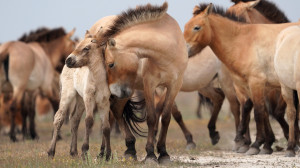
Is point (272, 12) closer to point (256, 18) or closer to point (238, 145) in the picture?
point (256, 18)

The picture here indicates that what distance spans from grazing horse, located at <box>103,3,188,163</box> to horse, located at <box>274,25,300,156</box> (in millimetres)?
1639

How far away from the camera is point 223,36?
981 cm

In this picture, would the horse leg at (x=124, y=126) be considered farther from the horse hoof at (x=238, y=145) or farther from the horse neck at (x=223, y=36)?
the horse hoof at (x=238, y=145)

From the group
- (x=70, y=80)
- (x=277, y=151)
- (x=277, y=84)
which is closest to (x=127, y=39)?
(x=70, y=80)

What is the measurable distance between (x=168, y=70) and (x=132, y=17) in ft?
2.94

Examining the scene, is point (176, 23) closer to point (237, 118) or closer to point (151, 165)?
point (151, 165)

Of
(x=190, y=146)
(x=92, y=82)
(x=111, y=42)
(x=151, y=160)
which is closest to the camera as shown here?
(x=111, y=42)

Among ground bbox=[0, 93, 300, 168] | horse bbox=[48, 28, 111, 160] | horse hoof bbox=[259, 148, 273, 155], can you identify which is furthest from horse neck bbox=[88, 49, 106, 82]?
horse hoof bbox=[259, 148, 273, 155]

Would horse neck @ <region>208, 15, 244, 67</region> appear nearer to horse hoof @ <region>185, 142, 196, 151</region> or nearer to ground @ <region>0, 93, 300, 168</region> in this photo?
ground @ <region>0, 93, 300, 168</region>

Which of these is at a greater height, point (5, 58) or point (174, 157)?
point (5, 58)

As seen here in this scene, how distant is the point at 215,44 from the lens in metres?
9.83

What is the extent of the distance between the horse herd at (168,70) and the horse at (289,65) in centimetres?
2

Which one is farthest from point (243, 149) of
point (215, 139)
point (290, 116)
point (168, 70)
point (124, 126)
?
point (168, 70)

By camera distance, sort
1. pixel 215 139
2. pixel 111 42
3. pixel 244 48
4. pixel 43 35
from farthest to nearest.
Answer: pixel 43 35 < pixel 215 139 < pixel 244 48 < pixel 111 42
